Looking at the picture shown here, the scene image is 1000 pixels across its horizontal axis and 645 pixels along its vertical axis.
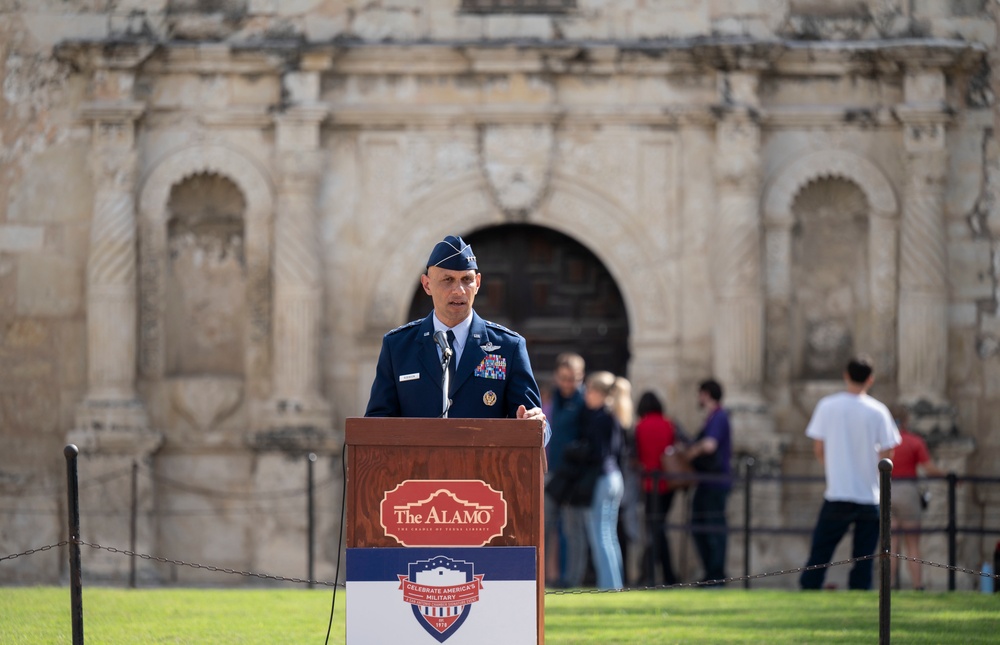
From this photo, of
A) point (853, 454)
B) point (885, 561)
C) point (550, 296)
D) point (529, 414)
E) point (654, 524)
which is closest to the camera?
point (529, 414)

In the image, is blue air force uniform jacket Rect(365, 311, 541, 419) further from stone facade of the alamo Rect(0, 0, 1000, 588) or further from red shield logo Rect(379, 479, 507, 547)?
stone facade of the alamo Rect(0, 0, 1000, 588)

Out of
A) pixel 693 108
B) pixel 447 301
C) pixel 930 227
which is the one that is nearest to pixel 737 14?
pixel 693 108

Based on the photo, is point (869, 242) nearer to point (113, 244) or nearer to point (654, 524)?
point (654, 524)

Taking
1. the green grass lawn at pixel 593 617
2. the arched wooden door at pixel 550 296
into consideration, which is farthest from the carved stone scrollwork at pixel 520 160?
the green grass lawn at pixel 593 617

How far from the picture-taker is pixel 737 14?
1566 cm

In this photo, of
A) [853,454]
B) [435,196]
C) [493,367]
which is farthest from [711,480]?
[493,367]

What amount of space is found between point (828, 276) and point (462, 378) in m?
9.07

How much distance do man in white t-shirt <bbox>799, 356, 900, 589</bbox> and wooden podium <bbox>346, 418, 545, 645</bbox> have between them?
5322mm

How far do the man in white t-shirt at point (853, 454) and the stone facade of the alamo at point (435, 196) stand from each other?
11.7ft

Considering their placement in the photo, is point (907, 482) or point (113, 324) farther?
point (113, 324)

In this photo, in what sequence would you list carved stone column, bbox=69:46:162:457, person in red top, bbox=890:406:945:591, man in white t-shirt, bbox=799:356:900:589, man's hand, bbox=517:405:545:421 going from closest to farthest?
man's hand, bbox=517:405:545:421 → man in white t-shirt, bbox=799:356:900:589 → person in red top, bbox=890:406:945:591 → carved stone column, bbox=69:46:162:457

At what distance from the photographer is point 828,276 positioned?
634 inches

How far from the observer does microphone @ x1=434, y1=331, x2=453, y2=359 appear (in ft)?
24.5

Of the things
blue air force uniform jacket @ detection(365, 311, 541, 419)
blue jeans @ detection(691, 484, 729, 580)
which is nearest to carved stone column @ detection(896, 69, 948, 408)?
blue jeans @ detection(691, 484, 729, 580)
